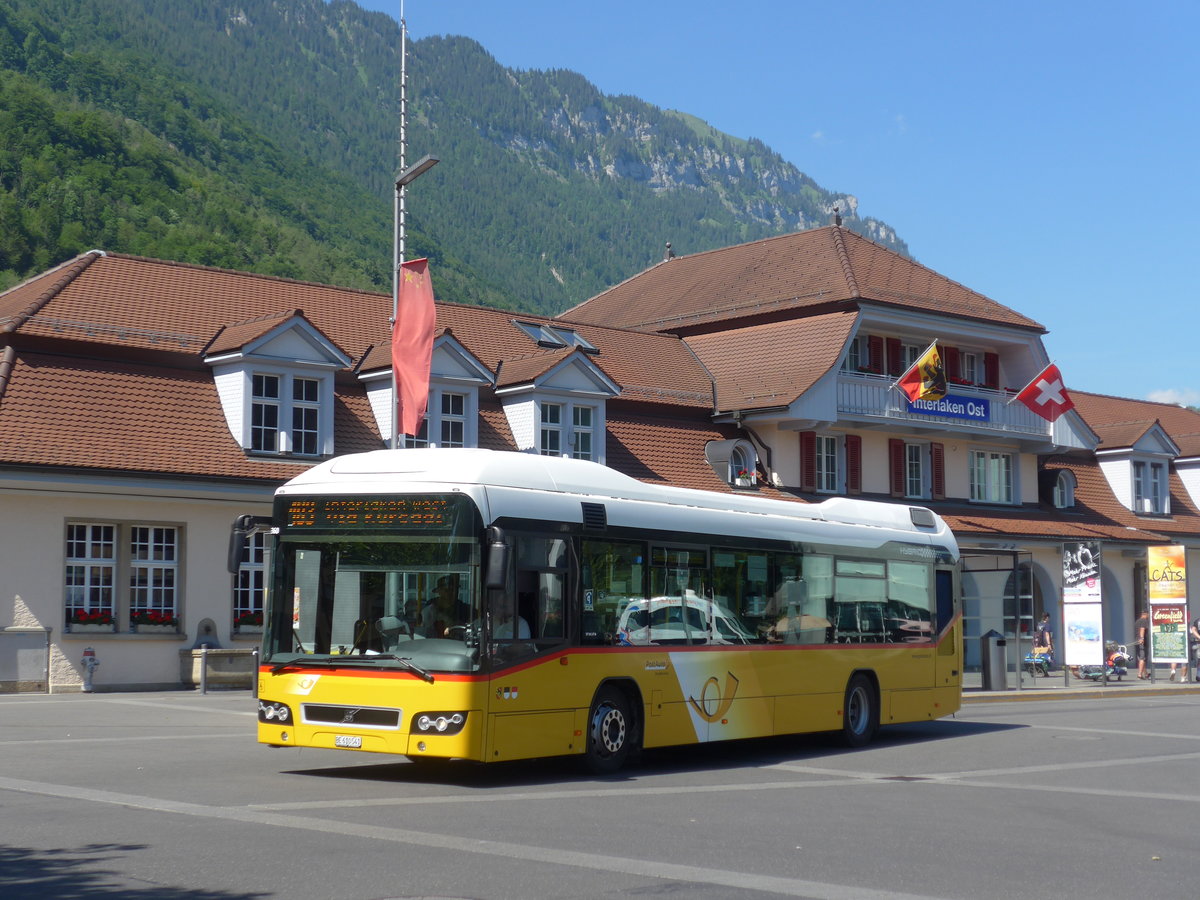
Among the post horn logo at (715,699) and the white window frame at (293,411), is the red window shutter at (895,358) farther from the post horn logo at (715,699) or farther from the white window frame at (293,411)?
the post horn logo at (715,699)

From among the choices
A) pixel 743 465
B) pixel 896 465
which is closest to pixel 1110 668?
pixel 896 465

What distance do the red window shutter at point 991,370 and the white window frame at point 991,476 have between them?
1.92 m

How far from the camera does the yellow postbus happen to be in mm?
13945

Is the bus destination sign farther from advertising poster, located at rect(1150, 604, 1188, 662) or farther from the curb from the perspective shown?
advertising poster, located at rect(1150, 604, 1188, 662)

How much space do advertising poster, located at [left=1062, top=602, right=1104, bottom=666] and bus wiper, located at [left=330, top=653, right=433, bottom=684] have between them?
2467 centimetres

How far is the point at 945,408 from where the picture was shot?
43.4 metres

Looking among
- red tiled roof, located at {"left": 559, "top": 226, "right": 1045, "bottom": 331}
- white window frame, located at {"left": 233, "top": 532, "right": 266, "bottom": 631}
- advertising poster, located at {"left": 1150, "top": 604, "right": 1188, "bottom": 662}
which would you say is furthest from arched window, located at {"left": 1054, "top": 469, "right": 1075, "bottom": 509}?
white window frame, located at {"left": 233, "top": 532, "right": 266, "bottom": 631}

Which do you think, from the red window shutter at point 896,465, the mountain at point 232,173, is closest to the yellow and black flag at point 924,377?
the red window shutter at point 896,465

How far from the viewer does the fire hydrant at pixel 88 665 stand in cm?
2773

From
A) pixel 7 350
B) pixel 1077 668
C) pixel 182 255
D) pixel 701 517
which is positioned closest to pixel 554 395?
pixel 7 350

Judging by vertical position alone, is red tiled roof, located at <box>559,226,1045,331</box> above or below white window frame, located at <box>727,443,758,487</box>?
above

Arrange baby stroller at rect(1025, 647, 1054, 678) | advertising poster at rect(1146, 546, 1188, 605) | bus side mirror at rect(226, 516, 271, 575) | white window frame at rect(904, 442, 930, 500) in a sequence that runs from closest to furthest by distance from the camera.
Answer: bus side mirror at rect(226, 516, 271, 575) < advertising poster at rect(1146, 546, 1188, 605) < baby stroller at rect(1025, 647, 1054, 678) < white window frame at rect(904, 442, 930, 500)

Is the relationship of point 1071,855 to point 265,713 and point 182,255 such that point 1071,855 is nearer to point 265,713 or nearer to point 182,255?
point 265,713

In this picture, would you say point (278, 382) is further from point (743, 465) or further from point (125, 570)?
point (743, 465)
